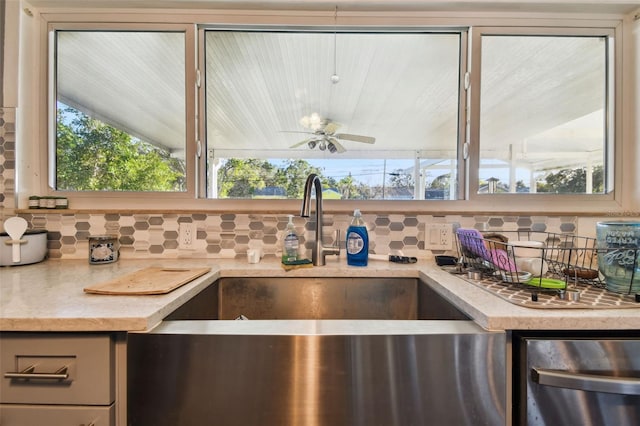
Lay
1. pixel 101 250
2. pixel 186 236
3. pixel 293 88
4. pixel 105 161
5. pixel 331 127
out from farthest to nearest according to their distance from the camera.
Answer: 1. pixel 331 127
2. pixel 293 88
3. pixel 105 161
4. pixel 186 236
5. pixel 101 250

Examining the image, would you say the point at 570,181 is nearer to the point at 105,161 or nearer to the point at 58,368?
the point at 58,368

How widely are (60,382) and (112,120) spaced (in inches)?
50.5

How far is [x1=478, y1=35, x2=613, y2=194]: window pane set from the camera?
1408mm

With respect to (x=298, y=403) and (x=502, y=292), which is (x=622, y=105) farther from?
(x=298, y=403)

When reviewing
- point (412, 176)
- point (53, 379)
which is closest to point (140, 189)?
point (53, 379)

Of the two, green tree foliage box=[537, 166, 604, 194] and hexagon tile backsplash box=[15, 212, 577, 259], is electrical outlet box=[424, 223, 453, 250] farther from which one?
green tree foliage box=[537, 166, 604, 194]

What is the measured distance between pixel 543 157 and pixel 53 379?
6.54 feet

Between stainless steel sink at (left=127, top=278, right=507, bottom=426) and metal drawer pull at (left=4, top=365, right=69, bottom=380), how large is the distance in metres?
0.13

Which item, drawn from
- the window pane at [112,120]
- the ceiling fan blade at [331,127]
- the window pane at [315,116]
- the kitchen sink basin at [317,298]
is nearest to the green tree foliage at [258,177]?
the window pane at [315,116]

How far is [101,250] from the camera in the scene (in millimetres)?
1192

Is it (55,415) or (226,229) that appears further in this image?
(226,229)

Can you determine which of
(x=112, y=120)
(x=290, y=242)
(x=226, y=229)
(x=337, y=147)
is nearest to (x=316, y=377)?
(x=290, y=242)

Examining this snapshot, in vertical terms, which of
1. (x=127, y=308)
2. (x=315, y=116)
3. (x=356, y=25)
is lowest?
(x=127, y=308)

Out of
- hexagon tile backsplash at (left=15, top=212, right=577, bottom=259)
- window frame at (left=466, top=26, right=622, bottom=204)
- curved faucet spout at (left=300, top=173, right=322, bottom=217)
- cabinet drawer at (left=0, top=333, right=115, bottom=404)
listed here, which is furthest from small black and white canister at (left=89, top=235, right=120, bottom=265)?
window frame at (left=466, top=26, right=622, bottom=204)
